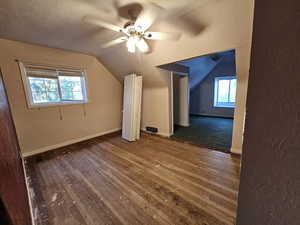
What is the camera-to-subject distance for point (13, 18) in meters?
1.61

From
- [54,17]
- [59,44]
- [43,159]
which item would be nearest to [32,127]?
[43,159]

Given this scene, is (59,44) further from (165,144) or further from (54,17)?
(165,144)

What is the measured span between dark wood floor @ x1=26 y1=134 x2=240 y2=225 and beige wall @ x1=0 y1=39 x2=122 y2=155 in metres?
0.46

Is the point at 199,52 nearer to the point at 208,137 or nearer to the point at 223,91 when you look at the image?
the point at 208,137

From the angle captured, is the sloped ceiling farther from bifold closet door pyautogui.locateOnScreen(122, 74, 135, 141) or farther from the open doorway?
the open doorway

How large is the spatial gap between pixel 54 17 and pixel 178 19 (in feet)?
5.27

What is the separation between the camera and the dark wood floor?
50.4 inches

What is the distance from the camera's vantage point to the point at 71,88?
3.09 meters

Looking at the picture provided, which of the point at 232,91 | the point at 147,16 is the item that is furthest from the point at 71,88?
the point at 232,91

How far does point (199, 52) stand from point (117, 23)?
4.36 ft

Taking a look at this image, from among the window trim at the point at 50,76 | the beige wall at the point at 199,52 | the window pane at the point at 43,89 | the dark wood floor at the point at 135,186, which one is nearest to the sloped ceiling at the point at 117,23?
the beige wall at the point at 199,52

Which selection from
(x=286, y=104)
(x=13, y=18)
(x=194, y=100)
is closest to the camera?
(x=286, y=104)

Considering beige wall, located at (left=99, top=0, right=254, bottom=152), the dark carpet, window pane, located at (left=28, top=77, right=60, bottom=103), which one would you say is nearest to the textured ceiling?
beige wall, located at (left=99, top=0, right=254, bottom=152)

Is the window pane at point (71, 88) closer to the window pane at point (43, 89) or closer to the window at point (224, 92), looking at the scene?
the window pane at point (43, 89)
